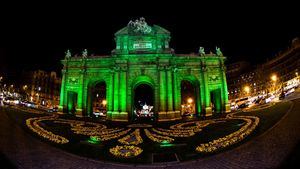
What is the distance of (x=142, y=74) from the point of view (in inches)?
1404

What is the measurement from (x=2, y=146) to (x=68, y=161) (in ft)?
15.8

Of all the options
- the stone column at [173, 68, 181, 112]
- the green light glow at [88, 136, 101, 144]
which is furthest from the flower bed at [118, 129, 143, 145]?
the stone column at [173, 68, 181, 112]

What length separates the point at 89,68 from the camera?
37438 mm

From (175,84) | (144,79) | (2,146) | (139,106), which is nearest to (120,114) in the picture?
(144,79)

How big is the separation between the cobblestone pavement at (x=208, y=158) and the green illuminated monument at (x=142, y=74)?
62.4 ft

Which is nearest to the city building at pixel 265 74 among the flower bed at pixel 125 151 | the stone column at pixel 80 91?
the stone column at pixel 80 91

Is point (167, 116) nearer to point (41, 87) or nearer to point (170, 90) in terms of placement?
point (170, 90)

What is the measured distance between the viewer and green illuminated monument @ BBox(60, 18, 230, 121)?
→ 3453 centimetres

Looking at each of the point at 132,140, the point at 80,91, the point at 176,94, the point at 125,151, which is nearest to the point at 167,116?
the point at 176,94

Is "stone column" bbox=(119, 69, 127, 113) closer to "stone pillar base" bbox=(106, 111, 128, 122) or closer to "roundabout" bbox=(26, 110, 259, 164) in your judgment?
"stone pillar base" bbox=(106, 111, 128, 122)

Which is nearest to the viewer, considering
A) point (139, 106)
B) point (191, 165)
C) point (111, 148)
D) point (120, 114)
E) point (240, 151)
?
point (191, 165)

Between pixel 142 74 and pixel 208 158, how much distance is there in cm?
2464

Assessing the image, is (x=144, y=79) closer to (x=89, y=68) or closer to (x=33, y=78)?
(x=89, y=68)

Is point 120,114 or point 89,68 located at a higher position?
point 89,68
